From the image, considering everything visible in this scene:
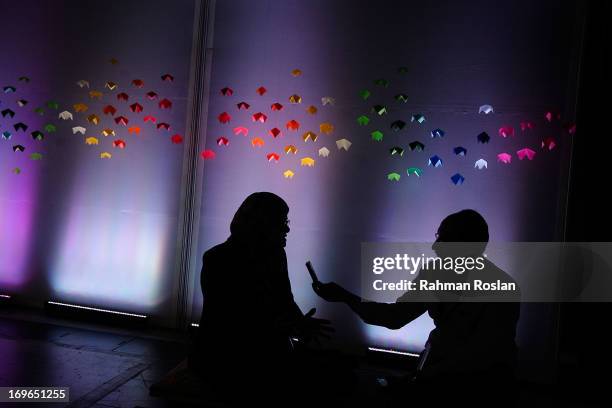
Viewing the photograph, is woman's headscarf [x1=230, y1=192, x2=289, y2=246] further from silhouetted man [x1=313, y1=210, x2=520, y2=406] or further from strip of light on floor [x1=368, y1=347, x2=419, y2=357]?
strip of light on floor [x1=368, y1=347, x2=419, y2=357]

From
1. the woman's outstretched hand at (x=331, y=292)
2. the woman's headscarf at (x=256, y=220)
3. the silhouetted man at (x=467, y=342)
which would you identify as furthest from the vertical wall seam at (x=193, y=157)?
the silhouetted man at (x=467, y=342)

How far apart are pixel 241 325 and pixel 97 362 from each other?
5.33 ft

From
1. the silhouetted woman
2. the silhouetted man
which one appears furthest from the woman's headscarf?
the silhouetted man

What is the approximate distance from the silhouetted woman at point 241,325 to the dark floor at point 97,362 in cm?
50

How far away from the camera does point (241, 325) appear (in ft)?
8.58

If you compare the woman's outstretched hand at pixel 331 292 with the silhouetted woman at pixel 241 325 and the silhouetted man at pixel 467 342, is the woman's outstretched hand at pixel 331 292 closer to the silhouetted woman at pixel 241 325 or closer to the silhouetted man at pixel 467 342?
the silhouetted woman at pixel 241 325

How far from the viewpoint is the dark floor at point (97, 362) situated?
3.09m

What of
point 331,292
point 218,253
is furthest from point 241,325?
point 331,292

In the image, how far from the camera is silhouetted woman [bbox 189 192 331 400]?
2.59 m

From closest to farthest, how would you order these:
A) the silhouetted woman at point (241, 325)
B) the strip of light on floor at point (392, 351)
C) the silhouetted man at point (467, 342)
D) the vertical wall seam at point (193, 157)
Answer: the silhouetted man at point (467, 342)
the silhouetted woman at point (241, 325)
the strip of light on floor at point (392, 351)
the vertical wall seam at point (193, 157)

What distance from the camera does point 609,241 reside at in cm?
378

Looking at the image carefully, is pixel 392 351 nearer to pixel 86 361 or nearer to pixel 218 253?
pixel 218 253

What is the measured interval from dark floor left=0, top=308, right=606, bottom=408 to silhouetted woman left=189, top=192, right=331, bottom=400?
1.64 feet

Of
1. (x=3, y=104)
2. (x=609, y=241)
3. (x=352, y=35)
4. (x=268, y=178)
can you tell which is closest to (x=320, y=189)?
(x=268, y=178)
